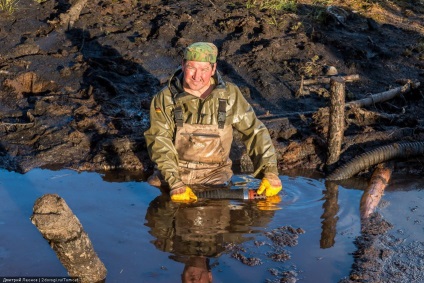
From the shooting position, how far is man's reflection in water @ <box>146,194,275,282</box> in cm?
566

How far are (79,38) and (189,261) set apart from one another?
6.24m

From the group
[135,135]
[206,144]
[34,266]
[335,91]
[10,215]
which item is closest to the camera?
[34,266]

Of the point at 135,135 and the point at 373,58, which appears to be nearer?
the point at 135,135

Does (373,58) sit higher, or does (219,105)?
(219,105)

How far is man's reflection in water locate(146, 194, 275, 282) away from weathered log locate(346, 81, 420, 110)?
2786 millimetres

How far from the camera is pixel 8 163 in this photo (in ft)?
25.3

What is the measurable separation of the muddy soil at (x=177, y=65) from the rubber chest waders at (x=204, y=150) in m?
0.82

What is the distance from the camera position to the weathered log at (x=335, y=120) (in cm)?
743

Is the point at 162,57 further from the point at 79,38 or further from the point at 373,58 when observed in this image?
the point at 373,58

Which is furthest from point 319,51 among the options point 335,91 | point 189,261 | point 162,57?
point 189,261

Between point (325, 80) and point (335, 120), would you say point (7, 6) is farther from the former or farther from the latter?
point (335, 120)

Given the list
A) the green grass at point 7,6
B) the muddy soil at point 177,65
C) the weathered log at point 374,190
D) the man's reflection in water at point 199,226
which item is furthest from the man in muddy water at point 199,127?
the green grass at point 7,6

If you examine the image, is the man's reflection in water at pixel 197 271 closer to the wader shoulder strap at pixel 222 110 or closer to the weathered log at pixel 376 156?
the wader shoulder strap at pixel 222 110

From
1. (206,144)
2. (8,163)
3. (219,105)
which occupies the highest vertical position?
(219,105)
